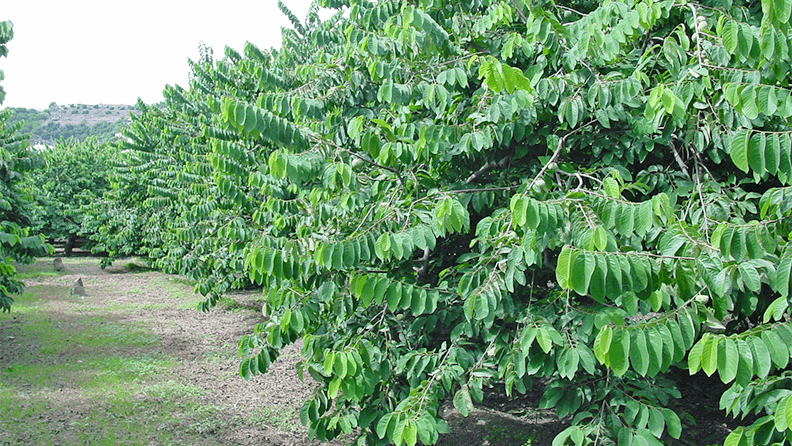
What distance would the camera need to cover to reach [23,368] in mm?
8664

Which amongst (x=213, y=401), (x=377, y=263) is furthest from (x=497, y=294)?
(x=213, y=401)

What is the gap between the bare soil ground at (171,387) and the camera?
5.90 m

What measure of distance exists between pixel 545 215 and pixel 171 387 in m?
6.80

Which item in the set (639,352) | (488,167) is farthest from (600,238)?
(488,167)

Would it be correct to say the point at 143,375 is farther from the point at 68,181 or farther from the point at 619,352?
the point at 68,181

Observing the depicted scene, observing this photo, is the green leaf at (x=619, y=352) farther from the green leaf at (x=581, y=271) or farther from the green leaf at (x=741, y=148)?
the green leaf at (x=741, y=148)

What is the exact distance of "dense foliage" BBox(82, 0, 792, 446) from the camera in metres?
2.29

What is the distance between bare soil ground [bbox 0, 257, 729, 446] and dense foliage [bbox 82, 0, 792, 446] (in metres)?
2.29

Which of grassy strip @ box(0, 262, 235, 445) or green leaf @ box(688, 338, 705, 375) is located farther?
grassy strip @ box(0, 262, 235, 445)

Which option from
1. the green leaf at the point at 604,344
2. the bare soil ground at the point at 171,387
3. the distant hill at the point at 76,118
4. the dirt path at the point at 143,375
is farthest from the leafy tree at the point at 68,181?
the distant hill at the point at 76,118


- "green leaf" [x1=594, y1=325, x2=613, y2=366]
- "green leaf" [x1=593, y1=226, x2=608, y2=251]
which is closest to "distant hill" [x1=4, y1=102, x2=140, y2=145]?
"green leaf" [x1=593, y1=226, x2=608, y2=251]

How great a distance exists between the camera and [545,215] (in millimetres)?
2463

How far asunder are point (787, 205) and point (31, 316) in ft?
48.7

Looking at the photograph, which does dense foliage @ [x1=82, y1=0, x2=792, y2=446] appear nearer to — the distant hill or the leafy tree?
the leafy tree
